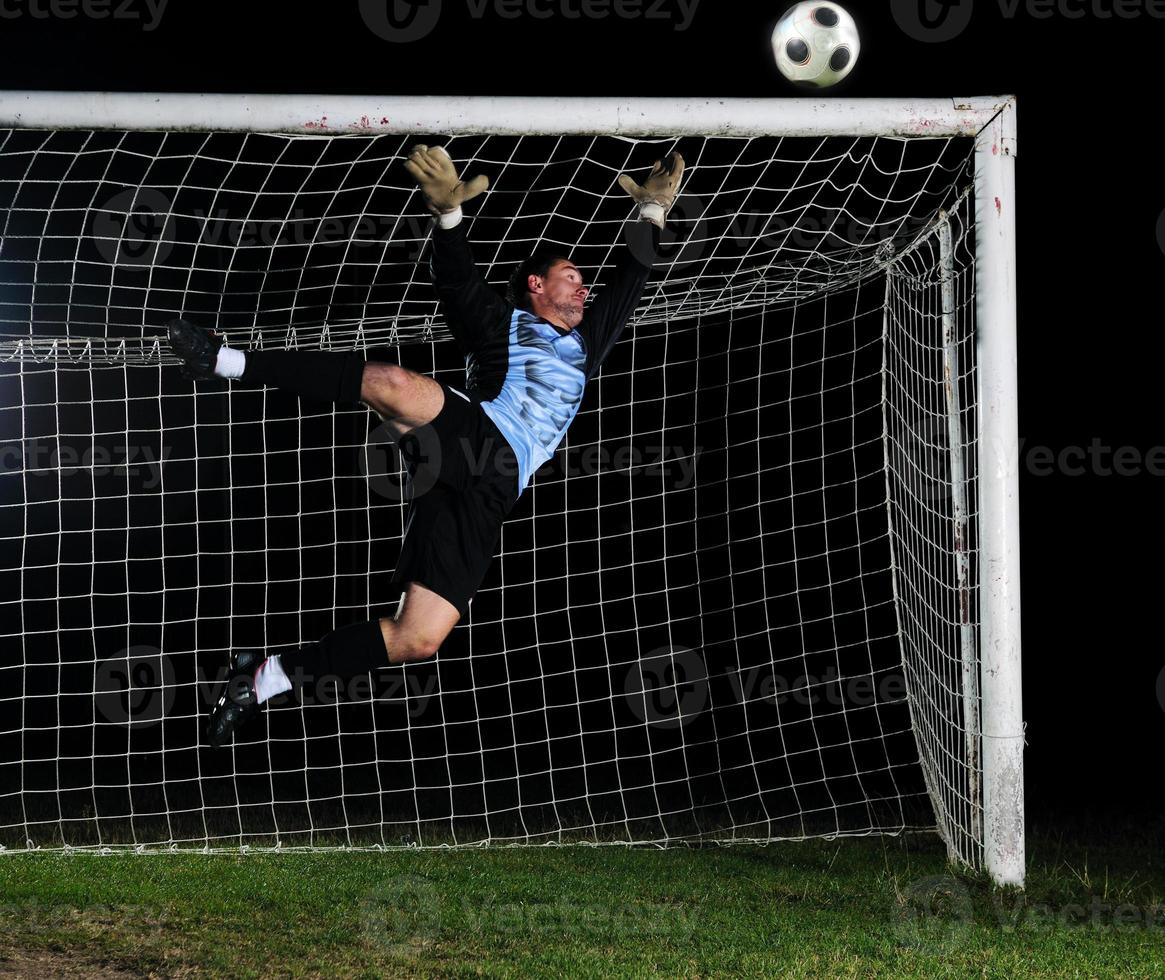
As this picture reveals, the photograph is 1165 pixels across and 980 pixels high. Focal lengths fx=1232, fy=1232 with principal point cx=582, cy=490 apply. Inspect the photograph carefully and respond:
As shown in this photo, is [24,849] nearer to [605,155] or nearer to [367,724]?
[367,724]

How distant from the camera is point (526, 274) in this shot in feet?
14.0

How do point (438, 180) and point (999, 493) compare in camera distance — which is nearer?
point (438, 180)

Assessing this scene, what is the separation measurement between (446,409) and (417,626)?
2.27 feet

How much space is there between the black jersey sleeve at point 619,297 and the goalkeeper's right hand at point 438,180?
74 centimetres

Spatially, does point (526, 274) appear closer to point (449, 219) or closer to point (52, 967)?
point (449, 219)

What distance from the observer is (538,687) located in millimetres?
11406

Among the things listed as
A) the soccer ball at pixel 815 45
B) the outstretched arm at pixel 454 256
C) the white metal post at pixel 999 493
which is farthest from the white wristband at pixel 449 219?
the white metal post at pixel 999 493

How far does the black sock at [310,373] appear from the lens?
3.64m

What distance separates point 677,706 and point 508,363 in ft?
18.9

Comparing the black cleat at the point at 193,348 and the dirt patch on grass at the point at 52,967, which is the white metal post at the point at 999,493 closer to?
the black cleat at the point at 193,348

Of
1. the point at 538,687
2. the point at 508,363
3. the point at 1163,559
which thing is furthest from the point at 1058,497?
the point at 508,363

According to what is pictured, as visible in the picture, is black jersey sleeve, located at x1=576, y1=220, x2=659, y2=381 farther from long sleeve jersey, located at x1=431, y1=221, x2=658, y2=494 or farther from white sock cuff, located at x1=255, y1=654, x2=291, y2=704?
white sock cuff, located at x1=255, y1=654, x2=291, y2=704

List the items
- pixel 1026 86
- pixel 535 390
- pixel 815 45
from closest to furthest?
pixel 535 390 → pixel 815 45 → pixel 1026 86

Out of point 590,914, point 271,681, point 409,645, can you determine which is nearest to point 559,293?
point 409,645
